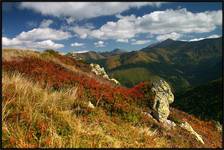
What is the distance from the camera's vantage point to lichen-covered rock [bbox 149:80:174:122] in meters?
17.7

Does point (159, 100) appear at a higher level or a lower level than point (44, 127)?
lower

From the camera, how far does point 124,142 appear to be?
6738 millimetres

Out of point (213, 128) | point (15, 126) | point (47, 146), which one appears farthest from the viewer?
point (213, 128)

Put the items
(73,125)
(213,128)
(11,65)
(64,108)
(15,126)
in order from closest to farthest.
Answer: (15,126) → (73,125) → (64,108) → (11,65) → (213,128)

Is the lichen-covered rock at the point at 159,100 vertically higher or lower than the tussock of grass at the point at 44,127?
lower

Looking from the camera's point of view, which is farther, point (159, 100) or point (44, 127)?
point (159, 100)

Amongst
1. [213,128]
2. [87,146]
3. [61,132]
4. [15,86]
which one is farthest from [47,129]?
[213,128]

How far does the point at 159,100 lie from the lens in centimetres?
1914

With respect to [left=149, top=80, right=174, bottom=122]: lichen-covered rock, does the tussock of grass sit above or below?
above

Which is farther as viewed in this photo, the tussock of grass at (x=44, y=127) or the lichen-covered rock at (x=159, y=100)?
the lichen-covered rock at (x=159, y=100)

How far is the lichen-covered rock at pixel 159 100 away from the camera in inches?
698

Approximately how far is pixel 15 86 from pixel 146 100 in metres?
11.6

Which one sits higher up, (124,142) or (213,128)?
(124,142)

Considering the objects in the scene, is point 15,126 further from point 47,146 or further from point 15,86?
point 15,86
